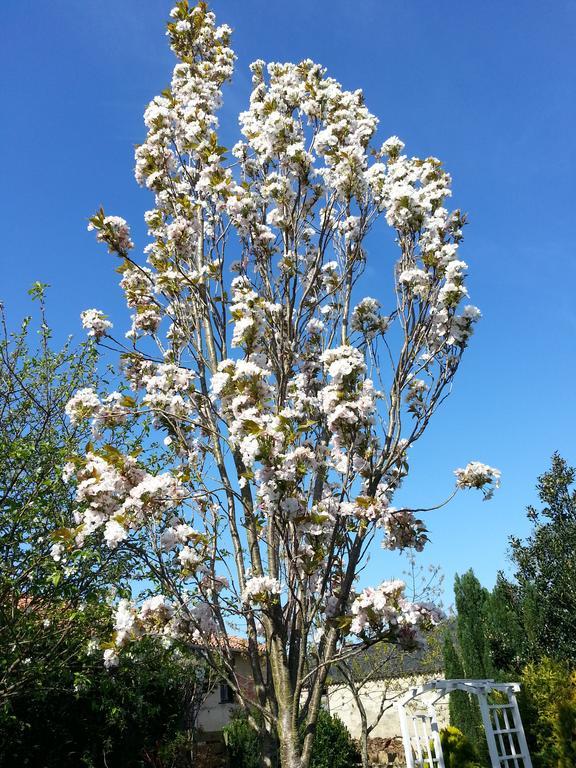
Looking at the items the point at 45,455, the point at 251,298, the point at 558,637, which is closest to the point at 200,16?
the point at 251,298

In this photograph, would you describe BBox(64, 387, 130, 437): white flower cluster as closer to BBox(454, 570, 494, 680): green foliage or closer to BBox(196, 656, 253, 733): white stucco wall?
BBox(454, 570, 494, 680): green foliage

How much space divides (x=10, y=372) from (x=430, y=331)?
204 inches

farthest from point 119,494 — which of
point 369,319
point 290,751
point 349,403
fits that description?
point 369,319

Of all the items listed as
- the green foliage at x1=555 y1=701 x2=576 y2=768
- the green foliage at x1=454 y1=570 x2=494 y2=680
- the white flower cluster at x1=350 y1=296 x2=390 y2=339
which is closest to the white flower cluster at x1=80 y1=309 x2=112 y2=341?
the white flower cluster at x1=350 y1=296 x2=390 y2=339

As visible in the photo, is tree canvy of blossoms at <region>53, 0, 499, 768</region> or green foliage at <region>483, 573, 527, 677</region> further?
green foliage at <region>483, 573, 527, 677</region>

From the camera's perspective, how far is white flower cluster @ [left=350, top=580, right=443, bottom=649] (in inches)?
142

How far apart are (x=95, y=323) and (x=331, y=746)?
1241cm

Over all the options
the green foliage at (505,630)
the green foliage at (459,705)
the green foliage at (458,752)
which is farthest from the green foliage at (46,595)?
the green foliage at (459,705)

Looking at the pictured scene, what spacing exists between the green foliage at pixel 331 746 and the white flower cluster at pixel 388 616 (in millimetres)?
10878

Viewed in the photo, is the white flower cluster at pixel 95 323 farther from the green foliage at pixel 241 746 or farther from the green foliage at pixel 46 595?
the green foliage at pixel 241 746

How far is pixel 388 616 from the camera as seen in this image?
359 centimetres

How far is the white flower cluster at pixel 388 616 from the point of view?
3.60 meters

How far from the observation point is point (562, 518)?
1130 centimetres

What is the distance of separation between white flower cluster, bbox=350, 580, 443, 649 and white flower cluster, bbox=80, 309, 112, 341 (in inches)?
124
